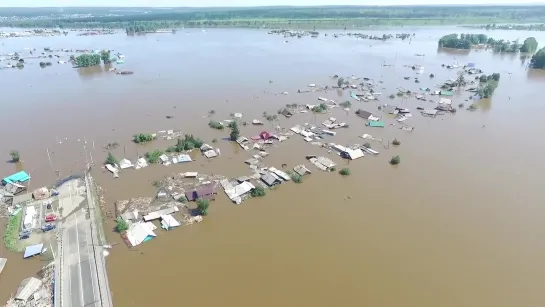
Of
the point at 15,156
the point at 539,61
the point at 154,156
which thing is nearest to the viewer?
the point at 15,156

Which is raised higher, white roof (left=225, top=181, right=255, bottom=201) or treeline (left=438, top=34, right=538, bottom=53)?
treeline (left=438, top=34, right=538, bottom=53)

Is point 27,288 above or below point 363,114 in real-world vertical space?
below

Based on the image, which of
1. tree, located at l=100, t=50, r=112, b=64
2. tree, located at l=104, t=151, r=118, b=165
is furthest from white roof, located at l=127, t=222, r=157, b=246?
tree, located at l=100, t=50, r=112, b=64

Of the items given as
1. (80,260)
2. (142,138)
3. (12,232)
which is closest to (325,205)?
(80,260)

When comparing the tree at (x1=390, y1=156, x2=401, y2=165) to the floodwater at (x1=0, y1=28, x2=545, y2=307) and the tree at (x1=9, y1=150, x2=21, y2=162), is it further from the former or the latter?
the tree at (x1=9, y1=150, x2=21, y2=162)

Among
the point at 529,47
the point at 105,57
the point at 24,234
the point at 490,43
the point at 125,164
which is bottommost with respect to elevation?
the point at 24,234

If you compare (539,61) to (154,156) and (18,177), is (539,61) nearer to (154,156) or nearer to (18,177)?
(154,156)

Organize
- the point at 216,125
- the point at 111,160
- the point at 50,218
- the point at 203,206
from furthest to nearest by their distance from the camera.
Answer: the point at 216,125, the point at 111,160, the point at 203,206, the point at 50,218


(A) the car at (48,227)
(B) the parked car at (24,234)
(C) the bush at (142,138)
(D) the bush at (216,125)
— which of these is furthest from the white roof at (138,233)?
(D) the bush at (216,125)
